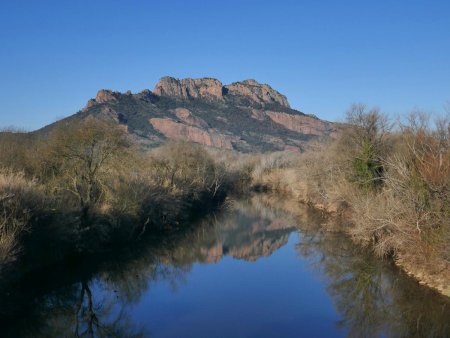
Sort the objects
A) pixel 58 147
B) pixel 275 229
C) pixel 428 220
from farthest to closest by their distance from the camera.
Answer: pixel 275 229, pixel 58 147, pixel 428 220

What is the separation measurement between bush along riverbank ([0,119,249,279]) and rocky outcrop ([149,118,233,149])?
13473 centimetres

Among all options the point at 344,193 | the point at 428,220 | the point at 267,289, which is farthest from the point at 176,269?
the point at 344,193

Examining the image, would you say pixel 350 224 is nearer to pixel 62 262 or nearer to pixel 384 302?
pixel 384 302

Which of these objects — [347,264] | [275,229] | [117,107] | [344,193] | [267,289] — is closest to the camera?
[267,289]

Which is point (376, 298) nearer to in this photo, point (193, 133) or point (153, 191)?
point (153, 191)

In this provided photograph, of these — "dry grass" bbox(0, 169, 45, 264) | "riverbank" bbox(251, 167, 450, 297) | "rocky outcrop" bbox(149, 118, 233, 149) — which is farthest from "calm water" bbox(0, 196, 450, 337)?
"rocky outcrop" bbox(149, 118, 233, 149)

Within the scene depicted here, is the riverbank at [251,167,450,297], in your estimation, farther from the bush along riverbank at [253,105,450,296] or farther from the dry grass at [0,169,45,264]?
the dry grass at [0,169,45,264]

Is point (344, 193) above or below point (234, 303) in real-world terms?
above

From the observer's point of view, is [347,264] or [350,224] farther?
[350,224]

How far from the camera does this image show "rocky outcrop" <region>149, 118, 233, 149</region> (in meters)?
180

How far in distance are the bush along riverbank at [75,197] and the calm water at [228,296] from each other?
154 centimetres

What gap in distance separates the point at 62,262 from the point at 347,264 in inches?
688

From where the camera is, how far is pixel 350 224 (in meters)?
41.0

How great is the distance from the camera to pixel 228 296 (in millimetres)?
23547
